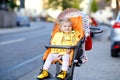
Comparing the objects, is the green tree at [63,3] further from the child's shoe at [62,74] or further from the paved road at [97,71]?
the child's shoe at [62,74]

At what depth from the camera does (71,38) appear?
6.93 m

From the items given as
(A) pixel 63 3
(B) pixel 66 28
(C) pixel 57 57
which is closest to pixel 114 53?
(B) pixel 66 28

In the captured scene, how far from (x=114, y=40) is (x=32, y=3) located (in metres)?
106

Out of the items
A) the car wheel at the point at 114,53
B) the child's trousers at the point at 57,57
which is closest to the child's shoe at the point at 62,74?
the child's trousers at the point at 57,57

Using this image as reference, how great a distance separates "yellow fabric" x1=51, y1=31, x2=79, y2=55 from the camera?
6.80 m

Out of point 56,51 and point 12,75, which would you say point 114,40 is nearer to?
point 12,75

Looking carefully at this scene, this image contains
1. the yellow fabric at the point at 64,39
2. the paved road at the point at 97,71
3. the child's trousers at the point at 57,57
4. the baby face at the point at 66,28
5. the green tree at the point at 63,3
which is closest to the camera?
the child's trousers at the point at 57,57

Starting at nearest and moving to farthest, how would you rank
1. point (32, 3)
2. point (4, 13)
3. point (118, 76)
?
1. point (118, 76)
2. point (4, 13)
3. point (32, 3)

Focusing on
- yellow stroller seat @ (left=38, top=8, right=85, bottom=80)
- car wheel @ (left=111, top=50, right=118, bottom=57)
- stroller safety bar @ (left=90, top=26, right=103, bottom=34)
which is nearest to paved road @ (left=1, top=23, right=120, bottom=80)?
car wheel @ (left=111, top=50, right=118, bottom=57)

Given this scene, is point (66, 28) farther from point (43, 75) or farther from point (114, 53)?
point (114, 53)

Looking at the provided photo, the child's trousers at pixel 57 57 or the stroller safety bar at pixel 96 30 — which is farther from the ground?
the stroller safety bar at pixel 96 30

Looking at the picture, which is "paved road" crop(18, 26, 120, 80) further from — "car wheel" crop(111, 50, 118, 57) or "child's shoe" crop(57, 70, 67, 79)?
"child's shoe" crop(57, 70, 67, 79)

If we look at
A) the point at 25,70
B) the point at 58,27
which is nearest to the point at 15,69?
the point at 25,70

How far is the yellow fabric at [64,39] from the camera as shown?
6799 mm
